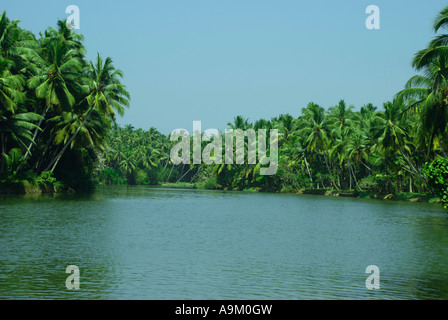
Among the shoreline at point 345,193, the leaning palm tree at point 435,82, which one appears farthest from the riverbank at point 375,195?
the leaning palm tree at point 435,82

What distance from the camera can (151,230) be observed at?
22.1m

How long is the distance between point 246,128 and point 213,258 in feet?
246

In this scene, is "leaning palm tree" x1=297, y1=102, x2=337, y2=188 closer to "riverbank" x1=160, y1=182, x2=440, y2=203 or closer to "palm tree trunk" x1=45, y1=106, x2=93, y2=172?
"riverbank" x1=160, y1=182, x2=440, y2=203

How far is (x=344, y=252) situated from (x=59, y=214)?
16298 millimetres

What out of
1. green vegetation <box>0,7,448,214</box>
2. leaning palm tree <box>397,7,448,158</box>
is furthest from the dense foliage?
leaning palm tree <box>397,7,448,158</box>

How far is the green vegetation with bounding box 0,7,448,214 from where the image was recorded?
32656mm

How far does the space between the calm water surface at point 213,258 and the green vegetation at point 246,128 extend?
231 inches

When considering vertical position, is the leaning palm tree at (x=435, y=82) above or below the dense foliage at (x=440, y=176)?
above

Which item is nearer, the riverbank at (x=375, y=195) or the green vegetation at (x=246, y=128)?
the green vegetation at (x=246, y=128)

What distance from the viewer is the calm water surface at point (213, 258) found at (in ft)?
35.5

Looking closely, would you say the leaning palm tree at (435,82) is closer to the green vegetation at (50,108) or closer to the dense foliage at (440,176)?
the dense foliage at (440,176)

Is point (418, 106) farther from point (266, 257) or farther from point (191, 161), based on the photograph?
point (191, 161)

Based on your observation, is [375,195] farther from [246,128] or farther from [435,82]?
[435,82]
